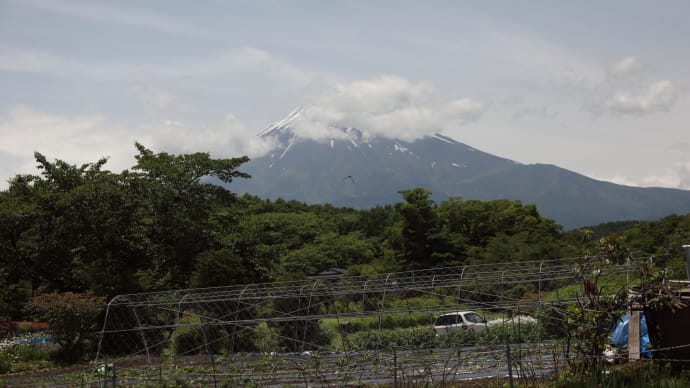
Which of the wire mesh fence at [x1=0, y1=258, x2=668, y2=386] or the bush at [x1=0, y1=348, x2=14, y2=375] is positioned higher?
the wire mesh fence at [x1=0, y1=258, x2=668, y2=386]

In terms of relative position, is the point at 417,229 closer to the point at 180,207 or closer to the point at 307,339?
the point at 180,207

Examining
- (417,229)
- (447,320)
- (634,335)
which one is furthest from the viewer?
(417,229)

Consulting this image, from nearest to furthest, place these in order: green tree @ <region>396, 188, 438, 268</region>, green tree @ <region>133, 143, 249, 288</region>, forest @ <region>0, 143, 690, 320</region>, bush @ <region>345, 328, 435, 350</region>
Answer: bush @ <region>345, 328, 435, 350</region> → forest @ <region>0, 143, 690, 320</region> → green tree @ <region>133, 143, 249, 288</region> → green tree @ <region>396, 188, 438, 268</region>

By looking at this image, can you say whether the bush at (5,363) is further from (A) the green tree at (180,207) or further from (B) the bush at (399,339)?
(B) the bush at (399,339)

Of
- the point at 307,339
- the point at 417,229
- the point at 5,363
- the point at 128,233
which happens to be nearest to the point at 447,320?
the point at 307,339

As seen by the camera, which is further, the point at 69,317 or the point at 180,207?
the point at 180,207

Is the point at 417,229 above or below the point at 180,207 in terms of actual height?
below

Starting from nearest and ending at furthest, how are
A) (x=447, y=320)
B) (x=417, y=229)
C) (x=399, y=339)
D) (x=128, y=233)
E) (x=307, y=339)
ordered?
(x=399, y=339)
(x=307, y=339)
(x=447, y=320)
(x=128, y=233)
(x=417, y=229)

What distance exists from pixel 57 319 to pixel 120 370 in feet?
14.5

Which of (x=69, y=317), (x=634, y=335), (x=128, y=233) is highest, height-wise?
(x=128, y=233)

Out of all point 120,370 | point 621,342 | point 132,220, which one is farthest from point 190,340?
point 621,342

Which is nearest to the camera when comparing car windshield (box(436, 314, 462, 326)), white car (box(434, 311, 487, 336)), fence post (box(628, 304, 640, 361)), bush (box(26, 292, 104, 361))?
fence post (box(628, 304, 640, 361))

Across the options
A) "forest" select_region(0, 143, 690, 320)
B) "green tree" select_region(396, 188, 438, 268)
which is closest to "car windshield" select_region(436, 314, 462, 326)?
"forest" select_region(0, 143, 690, 320)

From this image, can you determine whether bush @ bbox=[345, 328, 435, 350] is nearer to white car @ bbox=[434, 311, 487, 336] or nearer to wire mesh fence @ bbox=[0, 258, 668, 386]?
wire mesh fence @ bbox=[0, 258, 668, 386]
